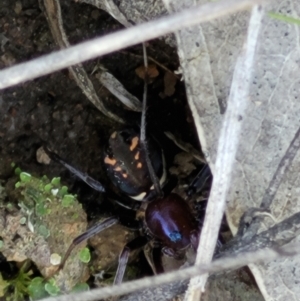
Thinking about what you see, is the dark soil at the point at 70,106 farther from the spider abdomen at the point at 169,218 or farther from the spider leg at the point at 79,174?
the spider abdomen at the point at 169,218

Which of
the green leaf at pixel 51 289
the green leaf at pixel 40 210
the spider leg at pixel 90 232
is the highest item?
the green leaf at pixel 40 210

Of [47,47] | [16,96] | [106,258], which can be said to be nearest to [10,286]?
[106,258]

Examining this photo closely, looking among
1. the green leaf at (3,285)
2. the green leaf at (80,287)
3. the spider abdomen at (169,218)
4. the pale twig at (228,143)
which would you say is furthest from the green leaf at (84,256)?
the pale twig at (228,143)

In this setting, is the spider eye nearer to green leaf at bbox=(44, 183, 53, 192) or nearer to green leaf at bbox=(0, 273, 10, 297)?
green leaf at bbox=(44, 183, 53, 192)

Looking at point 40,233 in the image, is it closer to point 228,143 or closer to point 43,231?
point 43,231

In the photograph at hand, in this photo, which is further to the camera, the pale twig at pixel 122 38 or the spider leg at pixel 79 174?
→ the spider leg at pixel 79 174

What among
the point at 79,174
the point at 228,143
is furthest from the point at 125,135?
the point at 228,143
